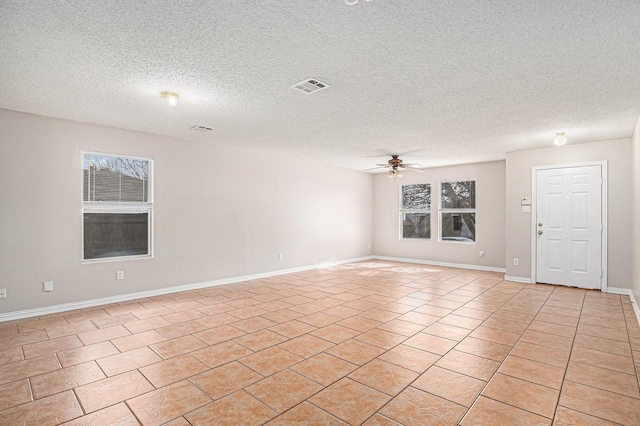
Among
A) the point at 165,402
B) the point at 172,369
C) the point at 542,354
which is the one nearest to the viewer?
the point at 165,402

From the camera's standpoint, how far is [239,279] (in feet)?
19.7

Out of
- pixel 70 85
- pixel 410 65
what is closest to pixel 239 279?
pixel 70 85

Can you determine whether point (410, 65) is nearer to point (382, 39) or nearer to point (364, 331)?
point (382, 39)

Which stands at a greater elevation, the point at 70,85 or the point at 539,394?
the point at 70,85

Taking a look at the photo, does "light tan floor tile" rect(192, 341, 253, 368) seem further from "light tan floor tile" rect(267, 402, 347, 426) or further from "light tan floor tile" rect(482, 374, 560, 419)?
"light tan floor tile" rect(482, 374, 560, 419)

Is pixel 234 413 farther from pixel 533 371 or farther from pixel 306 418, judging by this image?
pixel 533 371

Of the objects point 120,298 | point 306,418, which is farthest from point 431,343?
point 120,298

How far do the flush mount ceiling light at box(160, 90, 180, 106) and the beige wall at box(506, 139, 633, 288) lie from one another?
223 inches

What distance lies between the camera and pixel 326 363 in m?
2.67

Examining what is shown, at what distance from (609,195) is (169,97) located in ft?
21.0

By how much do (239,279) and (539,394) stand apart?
4785 mm

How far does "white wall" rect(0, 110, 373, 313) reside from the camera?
390 centimetres

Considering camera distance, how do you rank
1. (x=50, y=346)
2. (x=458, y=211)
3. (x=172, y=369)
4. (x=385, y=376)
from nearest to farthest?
(x=385, y=376) < (x=172, y=369) < (x=50, y=346) < (x=458, y=211)

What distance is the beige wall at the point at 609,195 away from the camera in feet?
16.5
